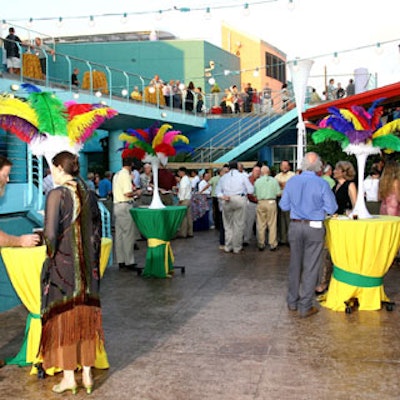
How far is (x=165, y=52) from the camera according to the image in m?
28.2

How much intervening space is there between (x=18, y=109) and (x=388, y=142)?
161 inches

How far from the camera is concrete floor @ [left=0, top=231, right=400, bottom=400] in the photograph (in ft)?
14.5

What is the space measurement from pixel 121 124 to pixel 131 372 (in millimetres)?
17827

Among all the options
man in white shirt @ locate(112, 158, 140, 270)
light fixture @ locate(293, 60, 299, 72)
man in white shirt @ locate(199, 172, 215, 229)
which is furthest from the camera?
man in white shirt @ locate(199, 172, 215, 229)

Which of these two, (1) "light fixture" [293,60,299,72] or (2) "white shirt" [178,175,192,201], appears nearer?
(2) "white shirt" [178,175,192,201]

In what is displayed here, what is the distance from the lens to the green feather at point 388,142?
7062 millimetres

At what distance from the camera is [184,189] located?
1348cm

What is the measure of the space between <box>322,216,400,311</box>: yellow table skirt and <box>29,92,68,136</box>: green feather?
119 inches

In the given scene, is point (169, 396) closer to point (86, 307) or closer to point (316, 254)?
point (86, 307)

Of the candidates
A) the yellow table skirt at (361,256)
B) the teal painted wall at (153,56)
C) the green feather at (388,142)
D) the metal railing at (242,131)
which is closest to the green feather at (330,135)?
the green feather at (388,142)

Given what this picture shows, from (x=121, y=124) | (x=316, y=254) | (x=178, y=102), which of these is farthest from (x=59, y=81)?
(x=316, y=254)

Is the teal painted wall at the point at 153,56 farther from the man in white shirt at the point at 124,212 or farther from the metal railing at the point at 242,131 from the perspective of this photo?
the man in white shirt at the point at 124,212

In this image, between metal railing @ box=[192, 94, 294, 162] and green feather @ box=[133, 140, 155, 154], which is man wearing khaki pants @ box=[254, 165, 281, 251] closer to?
green feather @ box=[133, 140, 155, 154]

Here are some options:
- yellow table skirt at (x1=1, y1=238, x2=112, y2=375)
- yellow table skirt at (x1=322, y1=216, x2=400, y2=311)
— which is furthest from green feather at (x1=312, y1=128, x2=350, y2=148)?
yellow table skirt at (x1=1, y1=238, x2=112, y2=375)
